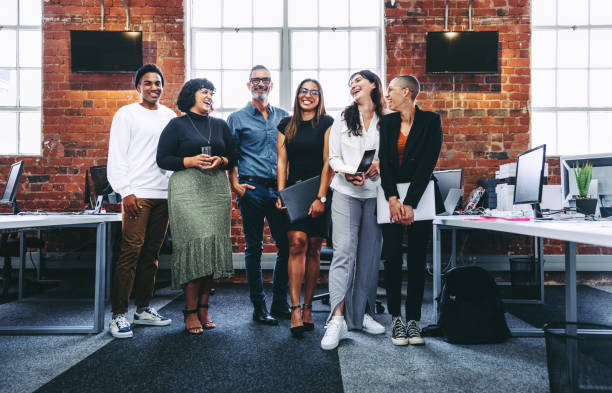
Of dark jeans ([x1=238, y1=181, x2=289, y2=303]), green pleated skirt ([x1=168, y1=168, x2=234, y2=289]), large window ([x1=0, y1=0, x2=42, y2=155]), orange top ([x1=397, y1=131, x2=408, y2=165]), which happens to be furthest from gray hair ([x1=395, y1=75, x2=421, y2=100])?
large window ([x1=0, y1=0, x2=42, y2=155])

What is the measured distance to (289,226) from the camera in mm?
2508

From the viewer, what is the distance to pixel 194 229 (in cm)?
244

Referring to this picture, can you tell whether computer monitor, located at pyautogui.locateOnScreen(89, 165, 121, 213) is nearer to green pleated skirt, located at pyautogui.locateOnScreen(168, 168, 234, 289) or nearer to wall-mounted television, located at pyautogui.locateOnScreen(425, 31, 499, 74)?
green pleated skirt, located at pyautogui.locateOnScreen(168, 168, 234, 289)

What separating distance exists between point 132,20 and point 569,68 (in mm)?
4964

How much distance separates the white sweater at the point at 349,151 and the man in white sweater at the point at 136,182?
1.07 meters

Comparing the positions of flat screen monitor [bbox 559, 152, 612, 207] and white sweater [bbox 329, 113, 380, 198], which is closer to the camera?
white sweater [bbox 329, 113, 380, 198]

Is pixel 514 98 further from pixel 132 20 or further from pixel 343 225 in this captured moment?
pixel 132 20

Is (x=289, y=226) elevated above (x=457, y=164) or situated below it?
below

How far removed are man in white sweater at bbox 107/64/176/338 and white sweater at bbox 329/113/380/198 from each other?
107cm

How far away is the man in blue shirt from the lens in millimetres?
2805

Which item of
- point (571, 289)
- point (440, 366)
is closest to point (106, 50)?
point (440, 366)

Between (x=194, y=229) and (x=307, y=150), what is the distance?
31.5 inches

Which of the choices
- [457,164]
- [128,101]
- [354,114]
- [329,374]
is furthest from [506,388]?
[128,101]

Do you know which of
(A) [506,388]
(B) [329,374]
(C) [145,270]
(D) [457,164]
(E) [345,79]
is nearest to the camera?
(A) [506,388]
